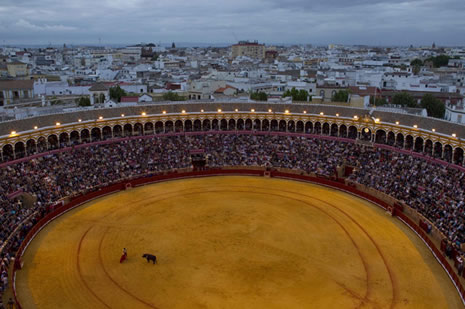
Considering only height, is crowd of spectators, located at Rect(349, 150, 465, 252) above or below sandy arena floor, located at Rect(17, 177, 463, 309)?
above

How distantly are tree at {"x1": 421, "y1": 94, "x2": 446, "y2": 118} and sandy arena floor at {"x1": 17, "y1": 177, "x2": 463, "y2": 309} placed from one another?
138 ft

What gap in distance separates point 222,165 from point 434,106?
46.9m

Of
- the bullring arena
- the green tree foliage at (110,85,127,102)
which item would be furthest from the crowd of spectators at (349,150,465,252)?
the green tree foliage at (110,85,127,102)

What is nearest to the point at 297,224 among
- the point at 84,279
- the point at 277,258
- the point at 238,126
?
the point at 277,258

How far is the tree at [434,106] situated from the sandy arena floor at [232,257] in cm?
4191

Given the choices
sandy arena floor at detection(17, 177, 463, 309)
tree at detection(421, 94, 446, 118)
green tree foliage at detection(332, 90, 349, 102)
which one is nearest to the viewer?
sandy arena floor at detection(17, 177, 463, 309)

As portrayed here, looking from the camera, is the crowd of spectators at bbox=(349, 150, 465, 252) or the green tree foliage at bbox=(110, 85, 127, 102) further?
the green tree foliage at bbox=(110, 85, 127, 102)

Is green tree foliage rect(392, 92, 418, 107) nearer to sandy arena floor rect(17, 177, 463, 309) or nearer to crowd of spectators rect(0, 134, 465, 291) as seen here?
crowd of spectators rect(0, 134, 465, 291)

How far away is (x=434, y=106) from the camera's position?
3135 inches

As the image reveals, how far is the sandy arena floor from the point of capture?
2909 cm

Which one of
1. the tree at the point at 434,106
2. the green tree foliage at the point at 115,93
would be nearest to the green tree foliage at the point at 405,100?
the tree at the point at 434,106

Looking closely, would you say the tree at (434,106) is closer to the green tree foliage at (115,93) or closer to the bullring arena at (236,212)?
the bullring arena at (236,212)

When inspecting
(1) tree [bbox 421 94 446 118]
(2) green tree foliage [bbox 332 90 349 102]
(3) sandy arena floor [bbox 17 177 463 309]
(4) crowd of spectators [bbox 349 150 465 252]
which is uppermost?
(2) green tree foliage [bbox 332 90 349 102]

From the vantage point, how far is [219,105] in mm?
67062
